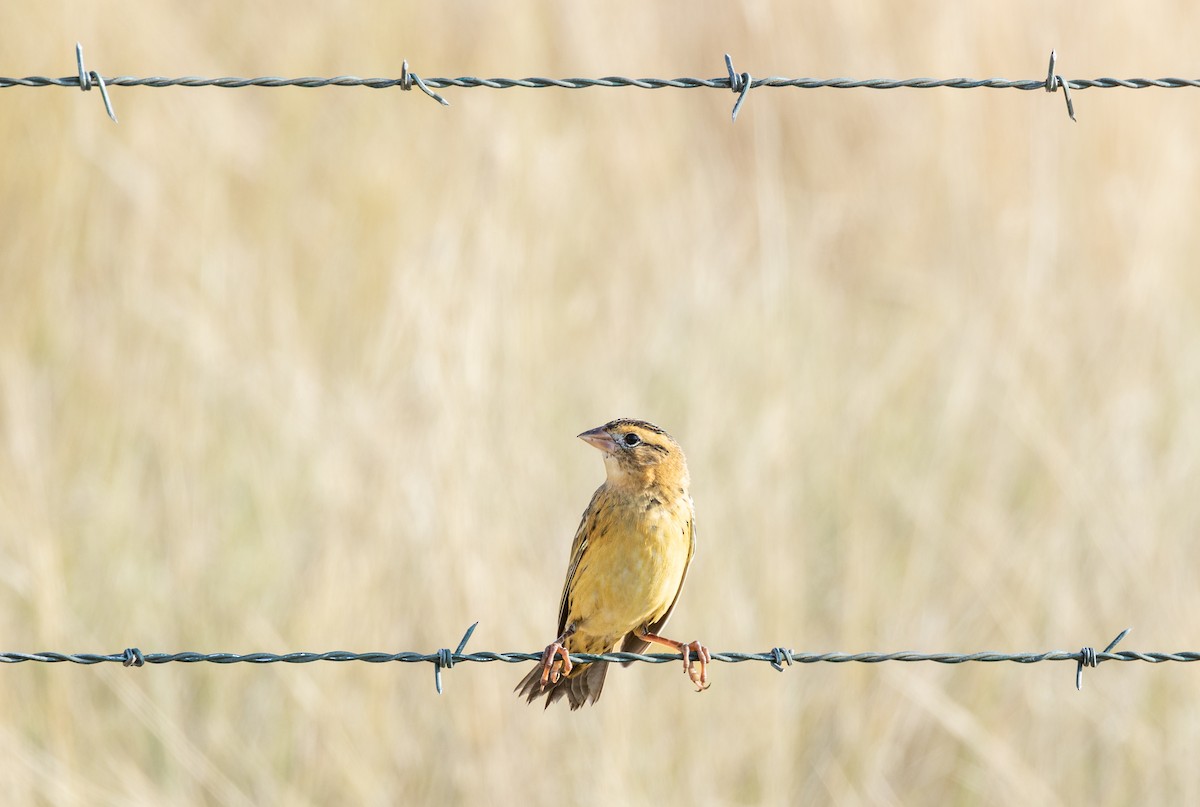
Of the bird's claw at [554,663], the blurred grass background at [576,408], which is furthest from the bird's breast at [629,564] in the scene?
the blurred grass background at [576,408]

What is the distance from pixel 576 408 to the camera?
24.2 feet

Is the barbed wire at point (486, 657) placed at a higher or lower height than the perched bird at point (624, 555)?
lower

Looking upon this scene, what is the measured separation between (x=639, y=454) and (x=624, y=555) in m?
0.32

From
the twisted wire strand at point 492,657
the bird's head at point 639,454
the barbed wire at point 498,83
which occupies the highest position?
the barbed wire at point 498,83

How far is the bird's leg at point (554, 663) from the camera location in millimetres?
4383

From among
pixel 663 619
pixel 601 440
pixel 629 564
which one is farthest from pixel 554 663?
pixel 601 440

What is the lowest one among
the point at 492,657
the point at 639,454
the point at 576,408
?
the point at 492,657

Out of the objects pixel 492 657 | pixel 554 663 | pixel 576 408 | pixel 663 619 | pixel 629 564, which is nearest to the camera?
pixel 492 657

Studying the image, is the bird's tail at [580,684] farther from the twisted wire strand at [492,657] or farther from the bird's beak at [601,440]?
the bird's beak at [601,440]

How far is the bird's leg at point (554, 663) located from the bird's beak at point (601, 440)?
0.65 meters

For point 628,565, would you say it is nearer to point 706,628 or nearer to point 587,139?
point 706,628

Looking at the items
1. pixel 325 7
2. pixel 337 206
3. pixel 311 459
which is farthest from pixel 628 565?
pixel 325 7

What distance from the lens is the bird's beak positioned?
482cm

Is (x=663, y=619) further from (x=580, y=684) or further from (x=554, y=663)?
(x=554, y=663)
